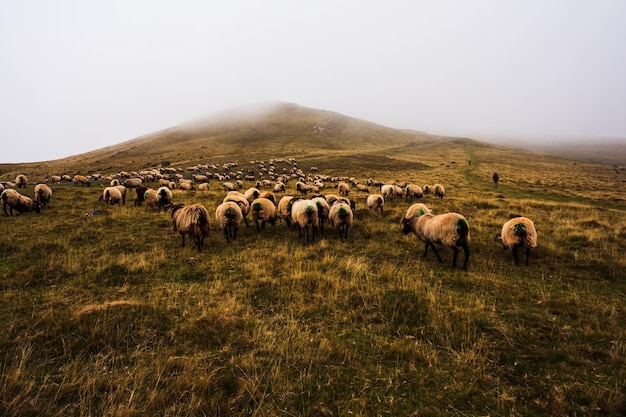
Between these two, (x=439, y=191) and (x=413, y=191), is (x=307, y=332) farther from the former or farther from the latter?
(x=439, y=191)

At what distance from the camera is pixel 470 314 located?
6.10 metres

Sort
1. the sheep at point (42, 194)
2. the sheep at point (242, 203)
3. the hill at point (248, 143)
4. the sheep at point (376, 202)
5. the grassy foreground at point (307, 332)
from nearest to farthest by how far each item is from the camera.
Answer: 1. the grassy foreground at point (307, 332)
2. the sheep at point (242, 203)
3. the sheep at point (376, 202)
4. the sheep at point (42, 194)
5. the hill at point (248, 143)

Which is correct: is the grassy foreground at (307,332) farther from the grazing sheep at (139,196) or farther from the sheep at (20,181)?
the sheep at (20,181)

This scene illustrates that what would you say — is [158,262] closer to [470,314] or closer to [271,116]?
[470,314]

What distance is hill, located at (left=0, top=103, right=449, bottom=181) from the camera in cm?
7938

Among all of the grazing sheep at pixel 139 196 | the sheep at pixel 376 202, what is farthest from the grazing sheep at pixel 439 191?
the grazing sheep at pixel 139 196

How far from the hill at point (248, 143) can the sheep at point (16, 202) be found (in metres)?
56.9

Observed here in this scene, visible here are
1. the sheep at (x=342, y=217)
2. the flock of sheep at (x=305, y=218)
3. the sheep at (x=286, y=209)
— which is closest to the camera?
the flock of sheep at (x=305, y=218)

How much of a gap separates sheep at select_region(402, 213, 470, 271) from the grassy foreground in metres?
0.75

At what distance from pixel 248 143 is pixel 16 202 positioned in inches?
3678

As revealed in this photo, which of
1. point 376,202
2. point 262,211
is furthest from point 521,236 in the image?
point 262,211

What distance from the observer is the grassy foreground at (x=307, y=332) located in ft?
12.5

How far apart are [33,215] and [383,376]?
2247 centimetres

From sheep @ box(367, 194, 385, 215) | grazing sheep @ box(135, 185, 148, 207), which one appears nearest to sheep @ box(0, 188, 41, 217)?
grazing sheep @ box(135, 185, 148, 207)
